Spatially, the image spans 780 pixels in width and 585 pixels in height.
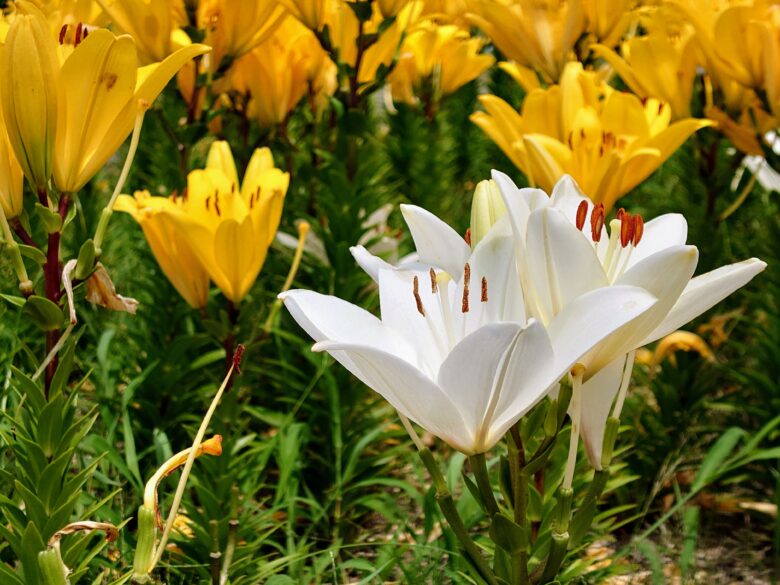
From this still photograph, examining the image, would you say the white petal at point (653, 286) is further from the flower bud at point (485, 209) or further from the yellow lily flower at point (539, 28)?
the yellow lily flower at point (539, 28)

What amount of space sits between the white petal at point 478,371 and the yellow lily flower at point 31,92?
422 mm

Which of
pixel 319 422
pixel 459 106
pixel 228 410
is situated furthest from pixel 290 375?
pixel 459 106

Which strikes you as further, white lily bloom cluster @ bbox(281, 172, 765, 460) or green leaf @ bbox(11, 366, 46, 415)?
green leaf @ bbox(11, 366, 46, 415)

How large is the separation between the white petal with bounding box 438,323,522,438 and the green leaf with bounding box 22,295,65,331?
14.6 inches

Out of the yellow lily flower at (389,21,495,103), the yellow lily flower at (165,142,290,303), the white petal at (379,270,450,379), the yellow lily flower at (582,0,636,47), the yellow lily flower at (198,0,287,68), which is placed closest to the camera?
the white petal at (379,270,450,379)

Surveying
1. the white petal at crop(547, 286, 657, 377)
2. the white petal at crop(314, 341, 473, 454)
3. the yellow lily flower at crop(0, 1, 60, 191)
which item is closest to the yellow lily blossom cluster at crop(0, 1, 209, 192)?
the yellow lily flower at crop(0, 1, 60, 191)

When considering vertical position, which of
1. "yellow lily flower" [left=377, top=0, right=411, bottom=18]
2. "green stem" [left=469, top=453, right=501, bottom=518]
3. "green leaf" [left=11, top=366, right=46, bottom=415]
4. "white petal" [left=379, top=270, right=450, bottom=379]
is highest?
"yellow lily flower" [left=377, top=0, right=411, bottom=18]

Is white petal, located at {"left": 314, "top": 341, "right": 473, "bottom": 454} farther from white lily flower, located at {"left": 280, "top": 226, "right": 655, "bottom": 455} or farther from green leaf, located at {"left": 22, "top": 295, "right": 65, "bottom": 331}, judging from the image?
green leaf, located at {"left": 22, "top": 295, "right": 65, "bottom": 331}

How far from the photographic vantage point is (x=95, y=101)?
853 mm

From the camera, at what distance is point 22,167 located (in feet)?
2.69

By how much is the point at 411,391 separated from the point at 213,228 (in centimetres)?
59

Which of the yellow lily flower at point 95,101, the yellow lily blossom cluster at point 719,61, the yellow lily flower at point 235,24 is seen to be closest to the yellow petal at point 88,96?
the yellow lily flower at point 95,101

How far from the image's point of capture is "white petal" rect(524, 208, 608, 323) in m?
0.64

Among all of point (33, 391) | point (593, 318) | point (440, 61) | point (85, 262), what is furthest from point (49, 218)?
point (440, 61)
